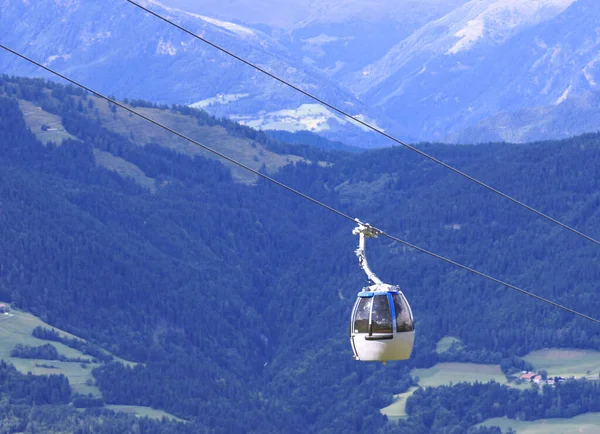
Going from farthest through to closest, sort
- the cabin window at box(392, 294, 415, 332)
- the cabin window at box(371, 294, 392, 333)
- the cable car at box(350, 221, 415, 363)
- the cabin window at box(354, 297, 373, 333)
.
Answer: the cabin window at box(354, 297, 373, 333)
the cabin window at box(392, 294, 415, 332)
the cable car at box(350, 221, 415, 363)
the cabin window at box(371, 294, 392, 333)

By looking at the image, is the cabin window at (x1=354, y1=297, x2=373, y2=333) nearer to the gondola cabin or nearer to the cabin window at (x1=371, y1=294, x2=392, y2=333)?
the gondola cabin

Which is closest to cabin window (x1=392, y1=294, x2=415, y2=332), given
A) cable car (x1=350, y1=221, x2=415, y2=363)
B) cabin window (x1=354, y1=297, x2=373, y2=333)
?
cable car (x1=350, y1=221, x2=415, y2=363)

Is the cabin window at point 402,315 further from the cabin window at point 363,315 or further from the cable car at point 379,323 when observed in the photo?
the cabin window at point 363,315

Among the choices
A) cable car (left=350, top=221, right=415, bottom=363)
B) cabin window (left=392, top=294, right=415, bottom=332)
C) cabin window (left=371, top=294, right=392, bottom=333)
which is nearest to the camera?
cabin window (left=371, top=294, right=392, bottom=333)

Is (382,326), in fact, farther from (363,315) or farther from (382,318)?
(363,315)

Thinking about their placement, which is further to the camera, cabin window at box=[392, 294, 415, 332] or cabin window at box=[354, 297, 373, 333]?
cabin window at box=[354, 297, 373, 333]

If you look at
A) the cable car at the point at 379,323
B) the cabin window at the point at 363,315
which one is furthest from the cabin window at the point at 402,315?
the cabin window at the point at 363,315
